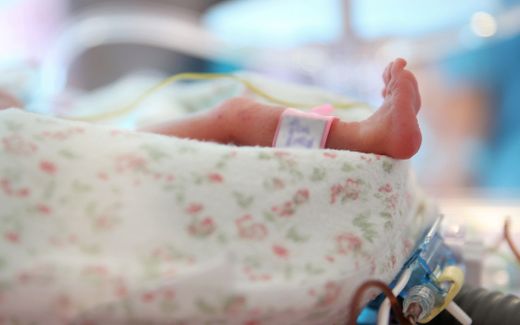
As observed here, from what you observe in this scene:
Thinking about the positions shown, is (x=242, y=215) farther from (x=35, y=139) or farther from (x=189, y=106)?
(x=189, y=106)

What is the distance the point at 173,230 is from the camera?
566mm

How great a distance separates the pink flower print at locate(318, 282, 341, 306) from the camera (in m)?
0.56


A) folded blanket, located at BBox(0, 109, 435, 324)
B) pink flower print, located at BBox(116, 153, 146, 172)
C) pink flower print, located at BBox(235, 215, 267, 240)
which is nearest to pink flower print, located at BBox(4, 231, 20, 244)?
folded blanket, located at BBox(0, 109, 435, 324)

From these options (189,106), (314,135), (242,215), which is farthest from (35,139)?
(189,106)

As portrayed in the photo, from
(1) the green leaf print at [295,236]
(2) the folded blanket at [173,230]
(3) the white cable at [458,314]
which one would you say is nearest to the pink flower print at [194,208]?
(2) the folded blanket at [173,230]

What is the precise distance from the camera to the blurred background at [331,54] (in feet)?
6.73

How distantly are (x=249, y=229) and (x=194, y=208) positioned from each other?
0.21 feet

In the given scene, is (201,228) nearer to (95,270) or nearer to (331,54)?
(95,270)

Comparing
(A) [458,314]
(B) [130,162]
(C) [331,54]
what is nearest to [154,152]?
(B) [130,162]

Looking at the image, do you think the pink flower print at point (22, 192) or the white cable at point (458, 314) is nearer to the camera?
the pink flower print at point (22, 192)

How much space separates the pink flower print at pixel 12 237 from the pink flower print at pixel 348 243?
1.11 ft

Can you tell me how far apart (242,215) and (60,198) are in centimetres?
19

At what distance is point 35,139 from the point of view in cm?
60

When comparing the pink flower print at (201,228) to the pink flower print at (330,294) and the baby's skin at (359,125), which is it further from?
the baby's skin at (359,125)
